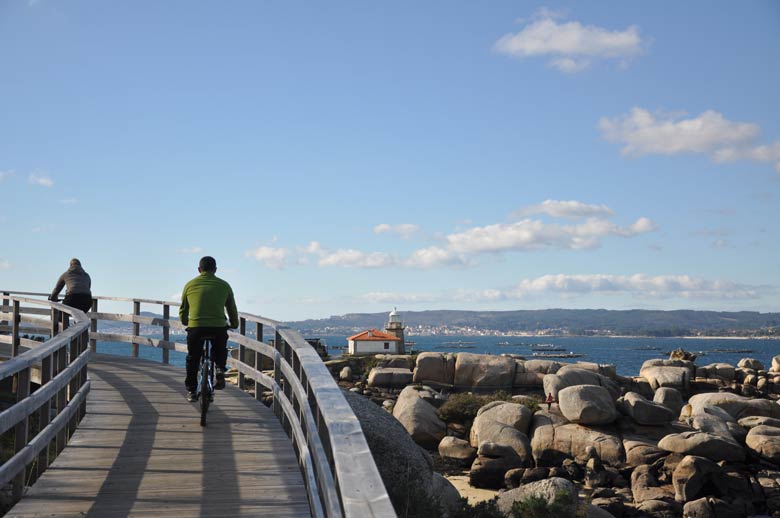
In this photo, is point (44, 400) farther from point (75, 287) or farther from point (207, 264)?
point (75, 287)

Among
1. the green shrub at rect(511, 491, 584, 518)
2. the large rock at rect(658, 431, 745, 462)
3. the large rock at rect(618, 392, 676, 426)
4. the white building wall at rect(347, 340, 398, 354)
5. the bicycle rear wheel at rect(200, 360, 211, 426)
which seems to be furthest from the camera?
the white building wall at rect(347, 340, 398, 354)

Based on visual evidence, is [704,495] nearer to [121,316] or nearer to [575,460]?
[575,460]

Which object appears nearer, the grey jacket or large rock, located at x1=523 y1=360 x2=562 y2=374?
the grey jacket

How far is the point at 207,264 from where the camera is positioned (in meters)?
10.6

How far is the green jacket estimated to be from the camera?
10.5m

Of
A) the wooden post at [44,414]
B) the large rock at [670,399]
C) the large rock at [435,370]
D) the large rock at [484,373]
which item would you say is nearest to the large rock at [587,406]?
the large rock at [670,399]

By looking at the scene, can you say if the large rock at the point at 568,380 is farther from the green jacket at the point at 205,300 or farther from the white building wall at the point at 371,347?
the white building wall at the point at 371,347

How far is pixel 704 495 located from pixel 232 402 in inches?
532

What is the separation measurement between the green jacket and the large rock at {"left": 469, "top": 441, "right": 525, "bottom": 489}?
11782mm

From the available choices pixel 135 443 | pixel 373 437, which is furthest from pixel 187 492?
pixel 373 437

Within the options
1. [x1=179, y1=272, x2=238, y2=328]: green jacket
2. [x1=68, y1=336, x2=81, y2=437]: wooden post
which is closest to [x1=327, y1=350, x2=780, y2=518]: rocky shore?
[x1=179, y1=272, x2=238, y2=328]: green jacket

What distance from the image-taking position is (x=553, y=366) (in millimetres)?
36000

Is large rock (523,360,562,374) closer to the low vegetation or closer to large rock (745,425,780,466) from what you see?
the low vegetation

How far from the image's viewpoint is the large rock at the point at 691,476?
1995 centimetres
